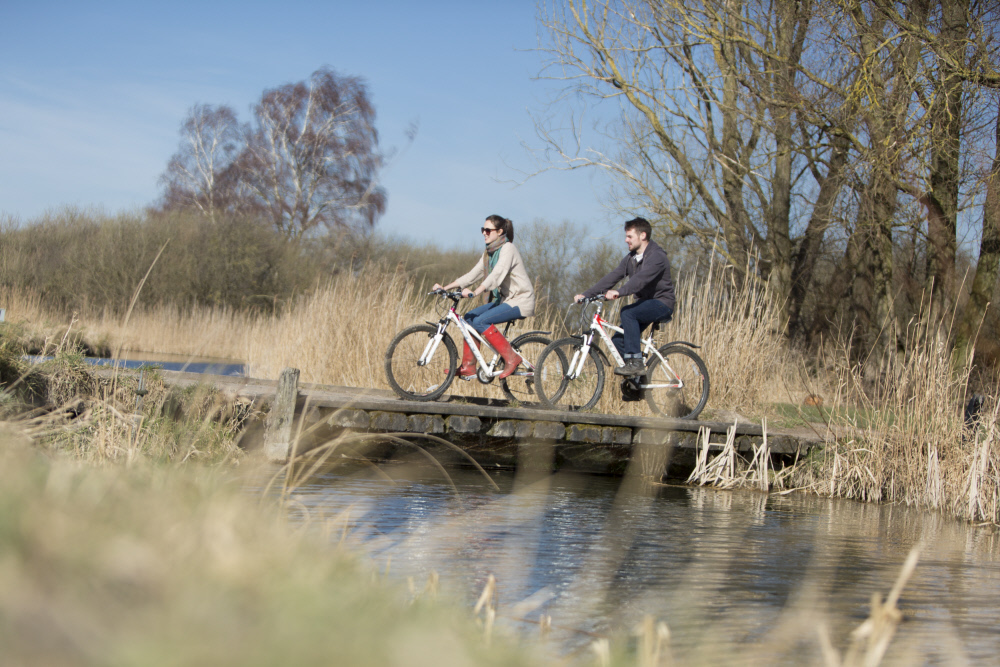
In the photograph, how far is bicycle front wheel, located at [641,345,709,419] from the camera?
870 cm

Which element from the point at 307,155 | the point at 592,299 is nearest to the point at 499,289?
the point at 592,299

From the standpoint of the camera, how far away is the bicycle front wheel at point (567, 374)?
8.45 m

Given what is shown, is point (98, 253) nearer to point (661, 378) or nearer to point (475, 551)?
point (661, 378)

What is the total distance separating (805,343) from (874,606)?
51.9 feet

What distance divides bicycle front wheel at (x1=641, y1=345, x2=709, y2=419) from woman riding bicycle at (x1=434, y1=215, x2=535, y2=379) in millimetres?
1522

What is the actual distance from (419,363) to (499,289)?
1.08 m

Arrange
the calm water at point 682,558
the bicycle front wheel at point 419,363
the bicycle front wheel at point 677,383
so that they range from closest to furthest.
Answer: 1. the calm water at point 682,558
2. the bicycle front wheel at point 419,363
3. the bicycle front wheel at point 677,383

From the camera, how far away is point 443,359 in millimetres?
9352

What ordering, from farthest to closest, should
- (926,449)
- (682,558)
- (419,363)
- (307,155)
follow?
1. (307,155)
2. (419,363)
3. (926,449)
4. (682,558)

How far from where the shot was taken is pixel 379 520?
5.17 meters

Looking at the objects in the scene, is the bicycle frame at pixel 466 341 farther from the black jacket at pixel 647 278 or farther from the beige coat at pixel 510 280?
the black jacket at pixel 647 278

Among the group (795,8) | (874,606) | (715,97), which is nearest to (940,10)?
(795,8)

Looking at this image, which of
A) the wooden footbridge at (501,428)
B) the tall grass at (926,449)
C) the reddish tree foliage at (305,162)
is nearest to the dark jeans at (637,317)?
the wooden footbridge at (501,428)

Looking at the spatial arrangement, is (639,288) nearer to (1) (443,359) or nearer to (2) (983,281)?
(1) (443,359)
